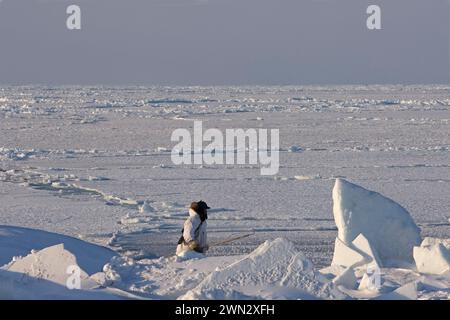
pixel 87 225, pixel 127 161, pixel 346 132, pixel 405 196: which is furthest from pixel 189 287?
pixel 346 132

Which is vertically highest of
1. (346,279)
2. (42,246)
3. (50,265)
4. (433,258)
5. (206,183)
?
(50,265)

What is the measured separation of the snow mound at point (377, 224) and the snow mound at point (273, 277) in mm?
2604

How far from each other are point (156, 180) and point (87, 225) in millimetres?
4462

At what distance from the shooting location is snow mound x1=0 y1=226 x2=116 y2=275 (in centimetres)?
912

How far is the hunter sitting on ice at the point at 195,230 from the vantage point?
29.3ft

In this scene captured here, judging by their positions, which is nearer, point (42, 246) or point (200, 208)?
point (200, 208)

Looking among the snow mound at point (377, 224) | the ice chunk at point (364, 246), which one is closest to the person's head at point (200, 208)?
the snow mound at point (377, 224)

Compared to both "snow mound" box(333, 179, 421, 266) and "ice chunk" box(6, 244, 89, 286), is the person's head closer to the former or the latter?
"snow mound" box(333, 179, 421, 266)

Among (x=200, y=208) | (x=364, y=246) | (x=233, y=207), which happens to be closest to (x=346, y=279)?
(x=364, y=246)

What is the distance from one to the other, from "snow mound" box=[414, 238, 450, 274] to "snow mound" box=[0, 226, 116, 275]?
117 inches

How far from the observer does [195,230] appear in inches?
356

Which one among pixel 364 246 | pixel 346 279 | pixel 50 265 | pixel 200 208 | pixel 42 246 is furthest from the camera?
pixel 42 246

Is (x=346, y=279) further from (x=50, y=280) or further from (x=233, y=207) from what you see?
(x=233, y=207)

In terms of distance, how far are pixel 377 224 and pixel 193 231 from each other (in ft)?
5.83
